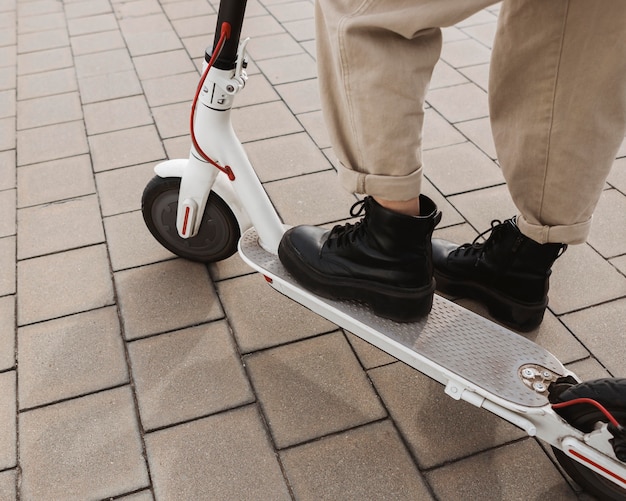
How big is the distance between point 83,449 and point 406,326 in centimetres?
74

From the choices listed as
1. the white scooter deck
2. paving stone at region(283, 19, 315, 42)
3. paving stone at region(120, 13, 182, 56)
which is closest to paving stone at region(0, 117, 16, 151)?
paving stone at region(120, 13, 182, 56)

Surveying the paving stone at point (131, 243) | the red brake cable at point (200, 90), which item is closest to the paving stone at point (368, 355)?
the red brake cable at point (200, 90)

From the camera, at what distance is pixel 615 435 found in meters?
1.13

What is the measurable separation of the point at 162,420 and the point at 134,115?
149 centimetres

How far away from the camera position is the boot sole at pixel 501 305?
5.17 feet

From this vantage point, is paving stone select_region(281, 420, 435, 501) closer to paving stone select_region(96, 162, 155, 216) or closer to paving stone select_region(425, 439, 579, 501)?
paving stone select_region(425, 439, 579, 501)

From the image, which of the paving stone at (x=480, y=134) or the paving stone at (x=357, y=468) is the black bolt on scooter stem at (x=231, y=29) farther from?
the paving stone at (x=480, y=134)

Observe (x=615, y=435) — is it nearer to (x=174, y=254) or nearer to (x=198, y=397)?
(x=198, y=397)

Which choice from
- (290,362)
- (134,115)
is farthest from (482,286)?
(134,115)

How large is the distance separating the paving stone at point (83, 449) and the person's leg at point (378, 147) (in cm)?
51

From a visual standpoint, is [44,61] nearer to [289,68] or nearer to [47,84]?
[47,84]

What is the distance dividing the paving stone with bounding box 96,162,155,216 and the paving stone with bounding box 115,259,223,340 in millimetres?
327

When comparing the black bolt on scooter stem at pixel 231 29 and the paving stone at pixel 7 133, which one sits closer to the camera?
the black bolt on scooter stem at pixel 231 29

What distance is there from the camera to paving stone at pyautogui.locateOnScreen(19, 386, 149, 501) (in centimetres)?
133
